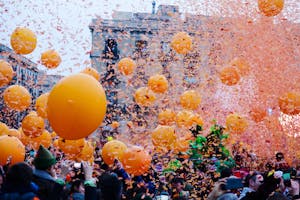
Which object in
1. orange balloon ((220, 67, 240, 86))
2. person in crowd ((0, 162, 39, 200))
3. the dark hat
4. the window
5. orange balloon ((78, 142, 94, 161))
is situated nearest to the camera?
person in crowd ((0, 162, 39, 200))

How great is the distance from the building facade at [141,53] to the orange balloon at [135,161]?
12.0 metres

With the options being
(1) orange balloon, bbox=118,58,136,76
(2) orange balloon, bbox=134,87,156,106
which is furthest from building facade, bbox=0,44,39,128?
(2) orange balloon, bbox=134,87,156,106

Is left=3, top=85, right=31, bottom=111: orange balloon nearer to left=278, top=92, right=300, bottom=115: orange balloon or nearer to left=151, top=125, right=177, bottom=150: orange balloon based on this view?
left=151, top=125, right=177, bottom=150: orange balloon

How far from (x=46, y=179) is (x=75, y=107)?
0.67m

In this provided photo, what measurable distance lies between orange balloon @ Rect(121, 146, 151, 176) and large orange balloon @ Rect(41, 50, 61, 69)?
243cm

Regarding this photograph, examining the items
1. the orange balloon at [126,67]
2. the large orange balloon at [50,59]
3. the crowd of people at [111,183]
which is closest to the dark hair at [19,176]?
the crowd of people at [111,183]

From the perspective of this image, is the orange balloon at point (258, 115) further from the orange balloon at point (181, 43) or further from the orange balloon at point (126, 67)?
the orange balloon at point (126, 67)

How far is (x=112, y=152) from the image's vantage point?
27.1ft

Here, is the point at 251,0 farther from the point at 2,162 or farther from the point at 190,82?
the point at 190,82

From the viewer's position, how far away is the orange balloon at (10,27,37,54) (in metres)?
8.94

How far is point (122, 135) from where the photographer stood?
19.2 meters

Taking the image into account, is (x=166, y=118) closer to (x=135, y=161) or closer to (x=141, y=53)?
(x=135, y=161)

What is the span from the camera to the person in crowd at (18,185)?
4586mm

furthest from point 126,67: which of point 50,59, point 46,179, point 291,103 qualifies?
point 46,179
